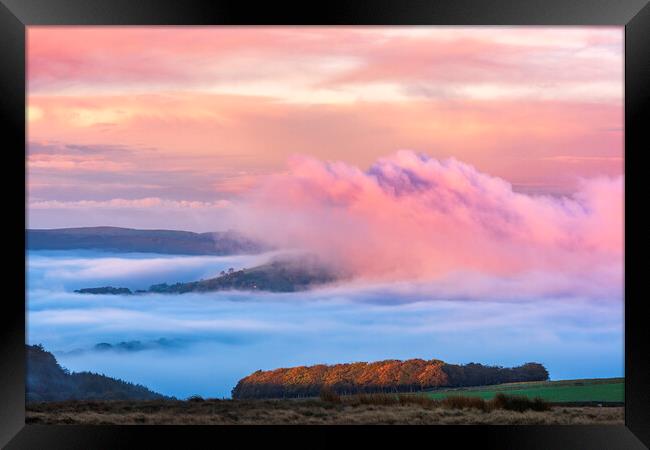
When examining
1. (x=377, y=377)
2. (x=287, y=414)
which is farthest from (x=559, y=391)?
(x=287, y=414)

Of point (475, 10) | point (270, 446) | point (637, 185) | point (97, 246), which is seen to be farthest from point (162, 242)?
point (637, 185)

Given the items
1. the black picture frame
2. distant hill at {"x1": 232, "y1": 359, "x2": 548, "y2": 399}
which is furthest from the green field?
the black picture frame

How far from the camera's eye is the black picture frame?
17.4 feet

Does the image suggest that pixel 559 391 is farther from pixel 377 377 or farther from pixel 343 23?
pixel 343 23

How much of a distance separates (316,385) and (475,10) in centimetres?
365

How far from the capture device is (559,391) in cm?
725

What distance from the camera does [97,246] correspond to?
7617 mm

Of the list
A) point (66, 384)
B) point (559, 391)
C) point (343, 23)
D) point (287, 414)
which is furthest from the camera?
point (66, 384)

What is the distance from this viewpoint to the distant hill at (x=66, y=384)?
7.33 m

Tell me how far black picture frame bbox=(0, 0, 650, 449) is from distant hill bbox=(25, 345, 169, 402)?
1594mm

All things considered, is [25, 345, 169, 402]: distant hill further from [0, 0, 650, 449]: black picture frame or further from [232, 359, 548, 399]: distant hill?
[0, 0, 650, 449]: black picture frame

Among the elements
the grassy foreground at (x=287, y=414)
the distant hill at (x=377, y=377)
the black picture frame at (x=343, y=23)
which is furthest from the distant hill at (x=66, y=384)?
the black picture frame at (x=343, y=23)

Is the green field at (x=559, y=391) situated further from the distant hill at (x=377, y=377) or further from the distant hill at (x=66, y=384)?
the distant hill at (x=66, y=384)

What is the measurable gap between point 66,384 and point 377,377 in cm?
285
